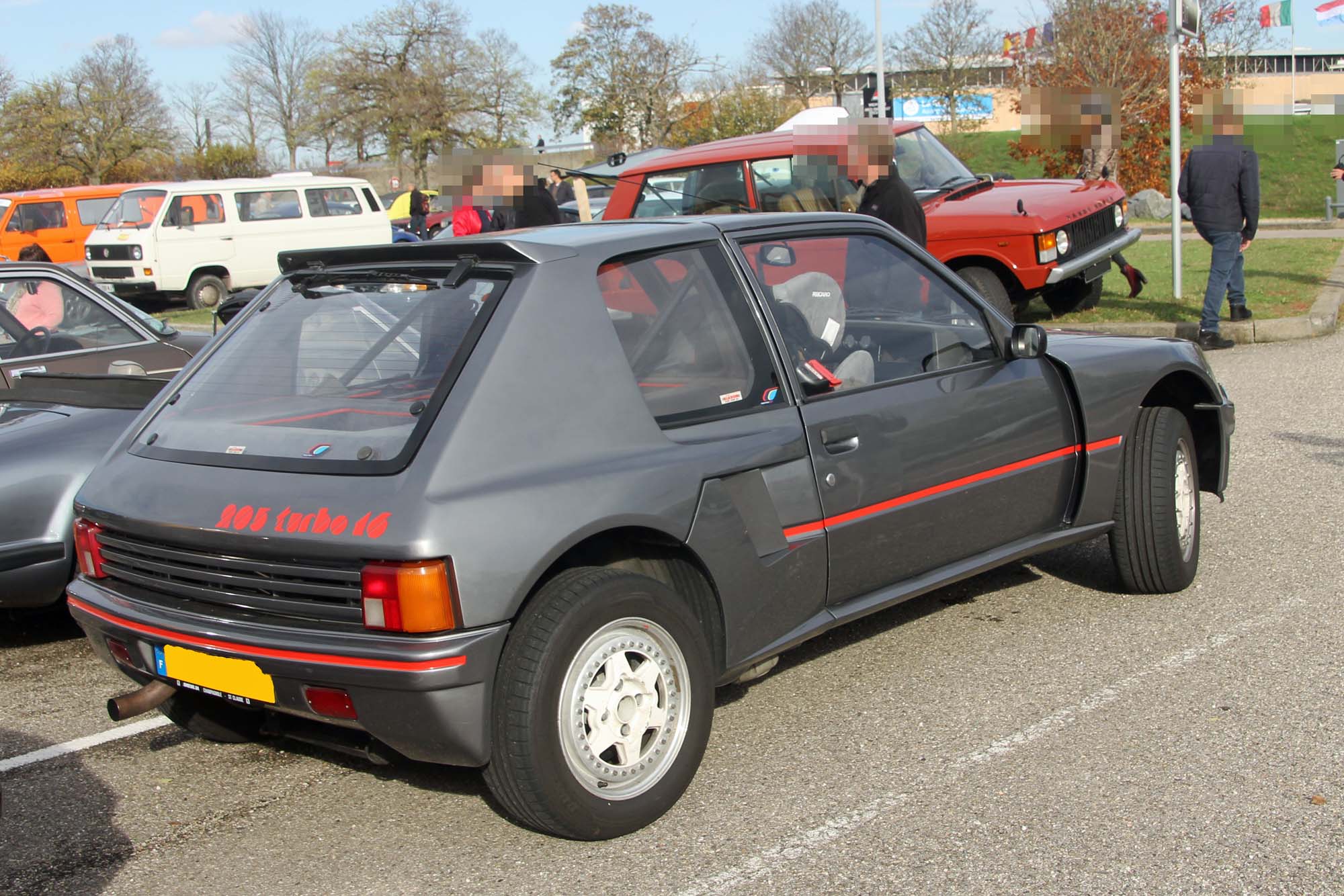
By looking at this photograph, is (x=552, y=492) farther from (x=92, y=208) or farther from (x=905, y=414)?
(x=92, y=208)

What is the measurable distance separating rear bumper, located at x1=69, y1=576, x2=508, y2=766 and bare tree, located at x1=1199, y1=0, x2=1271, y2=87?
31.1 metres

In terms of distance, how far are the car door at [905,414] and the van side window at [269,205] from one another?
17.9m

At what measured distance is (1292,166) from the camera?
39531mm

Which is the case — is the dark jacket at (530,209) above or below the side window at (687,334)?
above

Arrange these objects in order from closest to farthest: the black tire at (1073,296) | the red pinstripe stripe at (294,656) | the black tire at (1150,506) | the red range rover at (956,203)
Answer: the red pinstripe stripe at (294,656)
the black tire at (1150,506)
the red range rover at (956,203)
the black tire at (1073,296)

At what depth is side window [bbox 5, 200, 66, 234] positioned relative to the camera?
23641 millimetres

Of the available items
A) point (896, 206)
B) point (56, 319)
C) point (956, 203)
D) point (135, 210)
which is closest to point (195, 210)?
point (135, 210)

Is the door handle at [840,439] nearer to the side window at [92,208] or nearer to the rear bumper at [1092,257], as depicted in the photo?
the rear bumper at [1092,257]

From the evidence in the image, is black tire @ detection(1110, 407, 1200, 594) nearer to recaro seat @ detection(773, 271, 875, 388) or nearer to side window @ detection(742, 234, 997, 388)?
side window @ detection(742, 234, 997, 388)

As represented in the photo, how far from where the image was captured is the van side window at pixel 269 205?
66.9 ft

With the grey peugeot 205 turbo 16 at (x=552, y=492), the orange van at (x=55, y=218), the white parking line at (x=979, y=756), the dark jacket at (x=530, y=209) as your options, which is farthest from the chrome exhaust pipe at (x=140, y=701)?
the orange van at (x=55, y=218)

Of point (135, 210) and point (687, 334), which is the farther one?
point (135, 210)

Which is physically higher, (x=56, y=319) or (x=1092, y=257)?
(x=56, y=319)

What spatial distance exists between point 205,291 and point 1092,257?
47.5 ft
